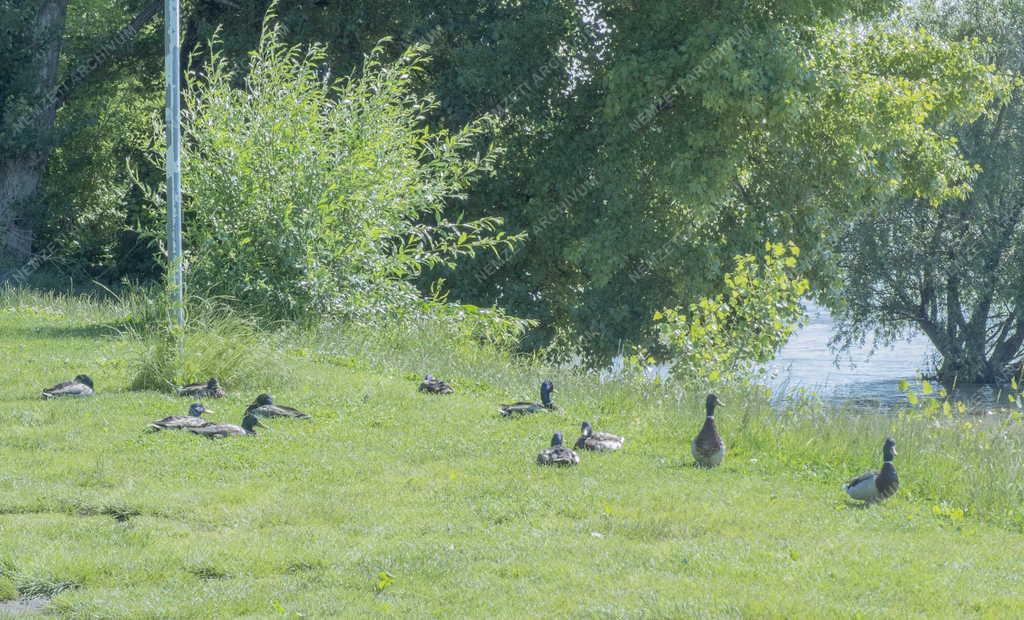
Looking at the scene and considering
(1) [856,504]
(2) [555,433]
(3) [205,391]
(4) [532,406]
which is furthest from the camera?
(3) [205,391]

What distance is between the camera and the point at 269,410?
35.6 ft

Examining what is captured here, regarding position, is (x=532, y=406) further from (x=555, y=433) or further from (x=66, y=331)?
(x=66, y=331)

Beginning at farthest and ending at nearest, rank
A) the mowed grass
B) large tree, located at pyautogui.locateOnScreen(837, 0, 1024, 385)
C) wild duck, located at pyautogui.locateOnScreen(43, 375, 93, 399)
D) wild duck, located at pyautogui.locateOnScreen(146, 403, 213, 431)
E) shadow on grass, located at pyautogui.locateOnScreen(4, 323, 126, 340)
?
large tree, located at pyautogui.locateOnScreen(837, 0, 1024, 385) < shadow on grass, located at pyautogui.locateOnScreen(4, 323, 126, 340) < wild duck, located at pyautogui.locateOnScreen(43, 375, 93, 399) < wild duck, located at pyautogui.locateOnScreen(146, 403, 213, 431) < the mowed grass

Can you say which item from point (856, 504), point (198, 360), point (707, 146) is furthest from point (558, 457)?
point (707, 146)

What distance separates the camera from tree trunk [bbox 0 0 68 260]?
28969mm

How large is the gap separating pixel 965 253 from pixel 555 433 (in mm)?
27858

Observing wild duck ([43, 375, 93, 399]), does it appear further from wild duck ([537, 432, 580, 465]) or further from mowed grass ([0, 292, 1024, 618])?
wild duck ([537, 432, 580, 465])

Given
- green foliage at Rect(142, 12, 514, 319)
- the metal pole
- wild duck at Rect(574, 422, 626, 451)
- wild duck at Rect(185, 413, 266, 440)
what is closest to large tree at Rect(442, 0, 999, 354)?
green foliage at Rect(142, 12, 514, 319)

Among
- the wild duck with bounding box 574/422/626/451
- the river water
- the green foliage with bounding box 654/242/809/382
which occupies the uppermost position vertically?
the green foliage with bounding box 654/242/809/382

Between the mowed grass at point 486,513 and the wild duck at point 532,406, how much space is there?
0.67 feet

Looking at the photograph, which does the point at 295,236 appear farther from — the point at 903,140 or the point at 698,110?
the point at 903,140

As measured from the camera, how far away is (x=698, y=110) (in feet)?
77.7

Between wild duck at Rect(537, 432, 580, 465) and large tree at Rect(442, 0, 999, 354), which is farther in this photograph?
large tree at Rect(442, 0, 999, 354)

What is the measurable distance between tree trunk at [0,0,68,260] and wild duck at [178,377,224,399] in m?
19.2
